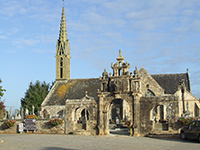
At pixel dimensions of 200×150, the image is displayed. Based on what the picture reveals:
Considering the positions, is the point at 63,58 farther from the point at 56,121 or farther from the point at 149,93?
the point at 56,121

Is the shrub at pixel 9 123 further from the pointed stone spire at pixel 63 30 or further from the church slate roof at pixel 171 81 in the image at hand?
the pointed stone spire at pixel 63 30

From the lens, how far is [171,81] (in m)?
40.3

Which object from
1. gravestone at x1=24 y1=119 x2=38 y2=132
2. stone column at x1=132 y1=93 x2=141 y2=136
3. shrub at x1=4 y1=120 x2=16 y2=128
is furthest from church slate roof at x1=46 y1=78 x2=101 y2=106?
stone column at x1=132 y1=93 x2=141 y2=136

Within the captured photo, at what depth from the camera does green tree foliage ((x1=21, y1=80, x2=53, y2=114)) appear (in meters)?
52.5

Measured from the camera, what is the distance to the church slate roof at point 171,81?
3893 cm

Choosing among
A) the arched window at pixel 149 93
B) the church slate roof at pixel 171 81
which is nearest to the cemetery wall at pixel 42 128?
the arched window at pixel 149 93

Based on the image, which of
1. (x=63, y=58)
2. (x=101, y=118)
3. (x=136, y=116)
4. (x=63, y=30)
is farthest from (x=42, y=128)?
(x=63, y=30)

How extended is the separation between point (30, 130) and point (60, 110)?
14.5 m

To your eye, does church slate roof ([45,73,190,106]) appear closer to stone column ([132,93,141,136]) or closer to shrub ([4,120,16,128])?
shrub ([4,120,16,128])

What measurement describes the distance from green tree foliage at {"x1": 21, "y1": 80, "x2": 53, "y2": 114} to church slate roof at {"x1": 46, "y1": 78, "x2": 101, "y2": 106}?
8741 millimetres

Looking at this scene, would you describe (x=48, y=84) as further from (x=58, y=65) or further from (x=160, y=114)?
(x=160, y=114)

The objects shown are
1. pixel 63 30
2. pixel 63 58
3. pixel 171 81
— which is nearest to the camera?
pixel 171 81

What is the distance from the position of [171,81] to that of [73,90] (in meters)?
15.4

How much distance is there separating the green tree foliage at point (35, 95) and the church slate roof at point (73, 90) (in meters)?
8.74
